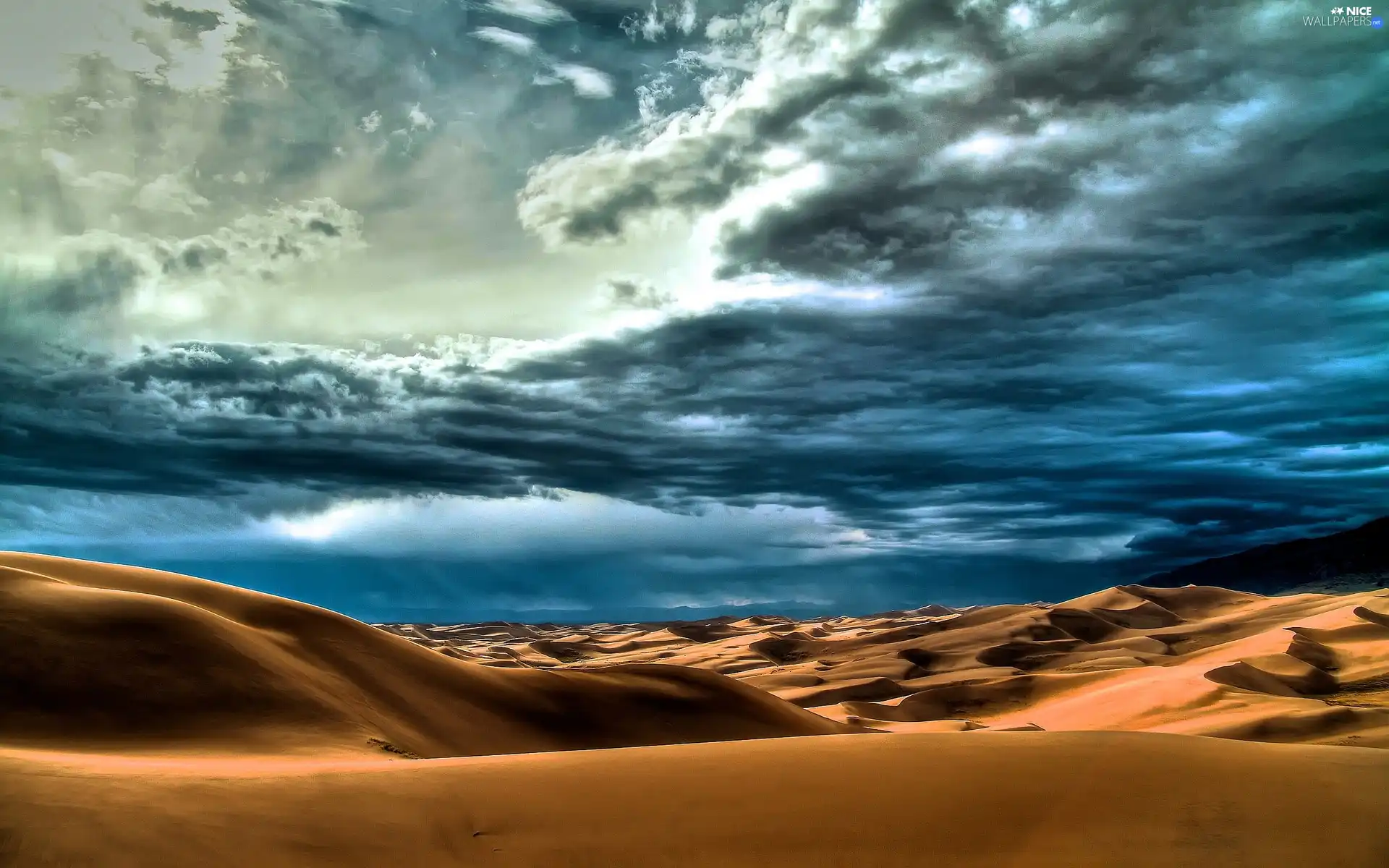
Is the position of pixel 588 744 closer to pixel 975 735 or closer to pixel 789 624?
pixel 975 735

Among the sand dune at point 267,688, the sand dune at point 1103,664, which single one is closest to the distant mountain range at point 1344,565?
the sand dune at point 1103,664

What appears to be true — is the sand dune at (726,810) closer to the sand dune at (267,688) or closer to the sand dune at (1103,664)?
the sand dune at (267,688)

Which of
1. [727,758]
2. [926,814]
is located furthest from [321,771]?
[926,814]

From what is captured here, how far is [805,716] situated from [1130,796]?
14932mm

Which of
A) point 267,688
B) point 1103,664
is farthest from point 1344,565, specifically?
point 267,688

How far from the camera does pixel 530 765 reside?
8.78 metres

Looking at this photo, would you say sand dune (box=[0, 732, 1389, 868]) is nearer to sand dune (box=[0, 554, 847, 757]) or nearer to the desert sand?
the desert sand

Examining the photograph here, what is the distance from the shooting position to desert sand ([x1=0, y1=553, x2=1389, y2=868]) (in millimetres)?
6758

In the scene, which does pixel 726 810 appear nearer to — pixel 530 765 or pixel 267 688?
pixel 530 765

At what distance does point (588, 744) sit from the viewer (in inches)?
700

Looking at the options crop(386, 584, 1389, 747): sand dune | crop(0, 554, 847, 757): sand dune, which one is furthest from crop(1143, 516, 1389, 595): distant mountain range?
crop(0, 554, 847, 757): sand dune

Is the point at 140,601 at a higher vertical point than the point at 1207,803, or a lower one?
higher

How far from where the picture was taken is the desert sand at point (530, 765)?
676cm

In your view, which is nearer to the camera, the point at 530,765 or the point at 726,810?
the point at 726,810
